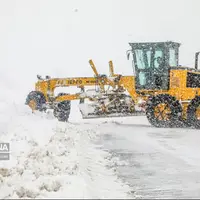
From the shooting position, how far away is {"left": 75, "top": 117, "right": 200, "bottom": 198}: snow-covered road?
6227 millimetres

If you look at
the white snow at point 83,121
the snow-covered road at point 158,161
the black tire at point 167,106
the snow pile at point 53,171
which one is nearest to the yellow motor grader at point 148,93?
the black tire at point 167,106

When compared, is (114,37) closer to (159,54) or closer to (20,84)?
(20,84)

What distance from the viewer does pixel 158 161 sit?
8164 mm

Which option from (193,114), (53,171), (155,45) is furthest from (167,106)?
(53,171)

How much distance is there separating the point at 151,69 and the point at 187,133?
11.7 feet

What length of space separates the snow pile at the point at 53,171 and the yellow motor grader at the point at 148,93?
19.8 feet

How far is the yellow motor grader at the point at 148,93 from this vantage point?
592 inches

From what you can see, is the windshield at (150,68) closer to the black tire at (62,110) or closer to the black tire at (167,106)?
the black tire at (167,106)

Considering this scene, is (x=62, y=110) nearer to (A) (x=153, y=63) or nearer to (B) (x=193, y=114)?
(A) (x=153, y=63)

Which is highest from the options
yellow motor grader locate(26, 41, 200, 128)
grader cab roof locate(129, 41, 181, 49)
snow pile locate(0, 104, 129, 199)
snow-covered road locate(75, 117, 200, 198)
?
grader cab roof locate(129, 41, 181, 49)

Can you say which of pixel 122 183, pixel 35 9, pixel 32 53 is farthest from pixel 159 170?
pixel 35 9

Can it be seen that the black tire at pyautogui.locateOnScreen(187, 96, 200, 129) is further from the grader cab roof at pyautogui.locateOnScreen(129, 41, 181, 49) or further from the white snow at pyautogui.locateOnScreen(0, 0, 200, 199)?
the grader cab roof at pyautogui.locateOnScreen(129, 41, 181, 49)

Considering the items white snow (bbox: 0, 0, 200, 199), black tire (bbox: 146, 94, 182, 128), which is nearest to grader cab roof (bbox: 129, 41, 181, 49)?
black tire (bbox: 146, 94, 182, 128)

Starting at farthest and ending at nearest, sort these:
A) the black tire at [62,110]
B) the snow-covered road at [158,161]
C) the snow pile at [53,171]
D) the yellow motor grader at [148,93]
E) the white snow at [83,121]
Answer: the black tire at [62,110]
the yellow motor grader at [148,93]
the snow-covered road at [158,161]
the white snow at [83,121]
the snow pile at [53,171]
